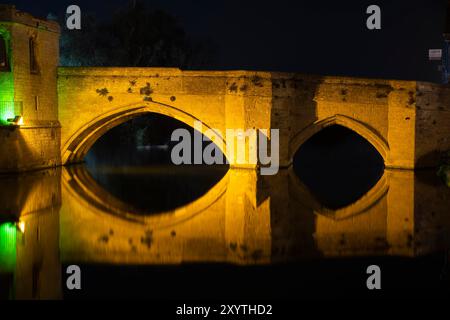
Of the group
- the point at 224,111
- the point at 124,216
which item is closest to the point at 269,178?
the point at 224,111

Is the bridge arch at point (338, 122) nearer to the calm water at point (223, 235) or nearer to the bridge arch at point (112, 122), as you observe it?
the calm water at point (223, 235)

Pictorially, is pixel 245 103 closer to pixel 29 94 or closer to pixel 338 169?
pixel 338 169

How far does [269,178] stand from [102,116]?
576 centimetres

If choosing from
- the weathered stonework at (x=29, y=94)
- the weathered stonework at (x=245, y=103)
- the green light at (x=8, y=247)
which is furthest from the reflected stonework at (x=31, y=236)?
the weathered stonework at (x=245, y=103)

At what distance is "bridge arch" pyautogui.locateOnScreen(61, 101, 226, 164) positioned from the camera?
1805 cm

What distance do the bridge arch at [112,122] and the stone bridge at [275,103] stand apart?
0.11 ft

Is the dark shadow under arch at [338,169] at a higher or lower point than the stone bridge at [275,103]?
lower

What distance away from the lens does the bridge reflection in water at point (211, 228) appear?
8.38 meters

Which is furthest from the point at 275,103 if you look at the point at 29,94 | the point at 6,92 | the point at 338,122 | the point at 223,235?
the point at 223,235

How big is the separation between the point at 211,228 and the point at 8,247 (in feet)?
10.8

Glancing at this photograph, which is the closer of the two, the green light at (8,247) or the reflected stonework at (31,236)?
the reflected stonework at (31,236)

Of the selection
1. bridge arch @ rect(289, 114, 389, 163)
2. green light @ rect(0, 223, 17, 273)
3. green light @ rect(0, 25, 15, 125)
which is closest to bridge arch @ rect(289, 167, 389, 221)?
bridge arch @ rect(289, 114, 389, 163)

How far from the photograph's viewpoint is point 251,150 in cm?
1766
